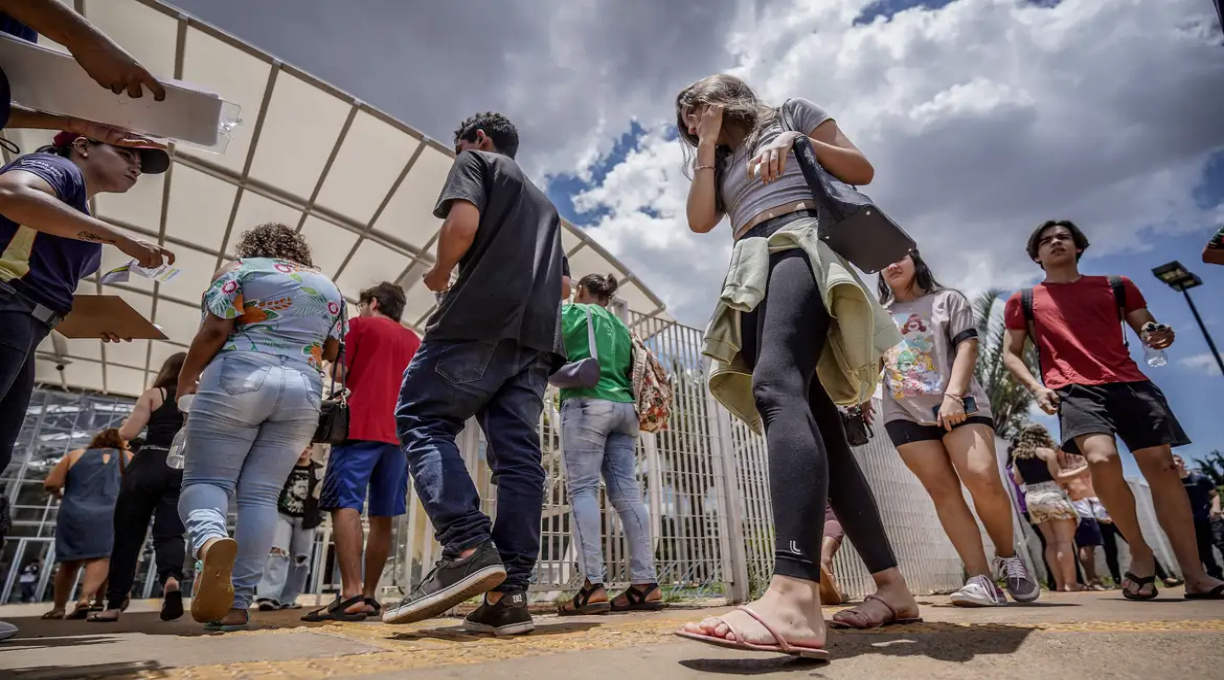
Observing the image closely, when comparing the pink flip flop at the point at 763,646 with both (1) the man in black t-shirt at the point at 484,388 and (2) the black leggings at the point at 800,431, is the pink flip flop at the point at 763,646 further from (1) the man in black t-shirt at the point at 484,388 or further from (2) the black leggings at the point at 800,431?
(1) the man in black t-shirt at the point at 484,388

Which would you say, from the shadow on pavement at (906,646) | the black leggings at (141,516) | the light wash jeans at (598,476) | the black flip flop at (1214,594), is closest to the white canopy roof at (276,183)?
the black leggings at (141,516)

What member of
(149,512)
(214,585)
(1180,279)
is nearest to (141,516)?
(149,512)

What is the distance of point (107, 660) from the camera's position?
1382mm

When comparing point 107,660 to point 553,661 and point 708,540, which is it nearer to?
point 553,661

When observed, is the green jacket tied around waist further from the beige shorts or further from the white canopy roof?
the beige shorts

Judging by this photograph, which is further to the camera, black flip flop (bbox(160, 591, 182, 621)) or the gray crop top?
black flip flop (bbox(160, 591, 182, 621))

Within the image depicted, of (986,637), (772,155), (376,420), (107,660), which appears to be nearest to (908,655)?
(986,637)

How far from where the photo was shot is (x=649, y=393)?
4.10 meters

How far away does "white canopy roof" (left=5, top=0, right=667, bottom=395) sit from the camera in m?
5.80

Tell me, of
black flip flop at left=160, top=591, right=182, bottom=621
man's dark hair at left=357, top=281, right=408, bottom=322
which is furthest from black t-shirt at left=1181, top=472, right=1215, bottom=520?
→ black flip flop at left=160, top=591, right=182, bottom=621

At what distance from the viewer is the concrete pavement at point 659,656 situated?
1087mm

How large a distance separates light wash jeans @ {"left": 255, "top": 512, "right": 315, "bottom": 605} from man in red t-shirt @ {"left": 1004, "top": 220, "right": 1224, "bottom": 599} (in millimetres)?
5451

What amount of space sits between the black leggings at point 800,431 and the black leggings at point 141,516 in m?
3.74

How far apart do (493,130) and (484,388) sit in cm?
122
